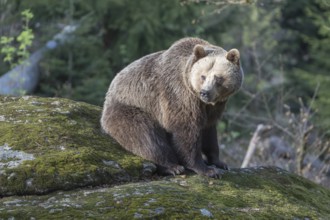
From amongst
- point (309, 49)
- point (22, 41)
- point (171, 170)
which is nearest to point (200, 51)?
point (171, 170)

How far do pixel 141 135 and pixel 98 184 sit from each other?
101 centimetres

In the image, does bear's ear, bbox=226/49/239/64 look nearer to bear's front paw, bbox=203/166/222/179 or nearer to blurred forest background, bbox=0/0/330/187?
bear's front paw, bbox=203/166/222/179

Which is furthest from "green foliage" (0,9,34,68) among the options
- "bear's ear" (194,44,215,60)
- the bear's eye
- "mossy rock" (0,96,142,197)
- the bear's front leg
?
the bear's eye

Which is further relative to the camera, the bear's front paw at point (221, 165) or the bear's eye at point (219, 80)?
the bear's front paw at point (221, 165)

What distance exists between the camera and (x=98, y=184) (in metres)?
5.64

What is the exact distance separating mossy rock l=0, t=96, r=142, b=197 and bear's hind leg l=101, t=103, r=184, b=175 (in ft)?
0.42

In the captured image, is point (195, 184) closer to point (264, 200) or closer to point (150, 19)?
point (264, 200)

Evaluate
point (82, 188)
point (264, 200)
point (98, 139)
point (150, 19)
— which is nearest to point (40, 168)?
point (82, 188)

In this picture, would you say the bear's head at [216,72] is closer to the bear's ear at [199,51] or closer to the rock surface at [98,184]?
the bear's ear at [199,51]

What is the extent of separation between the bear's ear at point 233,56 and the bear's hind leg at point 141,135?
1028 mm

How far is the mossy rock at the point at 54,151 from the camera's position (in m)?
5.41

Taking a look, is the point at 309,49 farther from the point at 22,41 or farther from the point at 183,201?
the point at 183,201

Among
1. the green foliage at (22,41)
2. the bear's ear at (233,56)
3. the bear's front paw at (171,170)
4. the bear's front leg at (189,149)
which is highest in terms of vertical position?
the bear's ear at (233,56)

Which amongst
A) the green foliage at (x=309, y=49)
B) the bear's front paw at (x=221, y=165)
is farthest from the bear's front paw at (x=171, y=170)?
the green foliage at (x=309, y=49)
